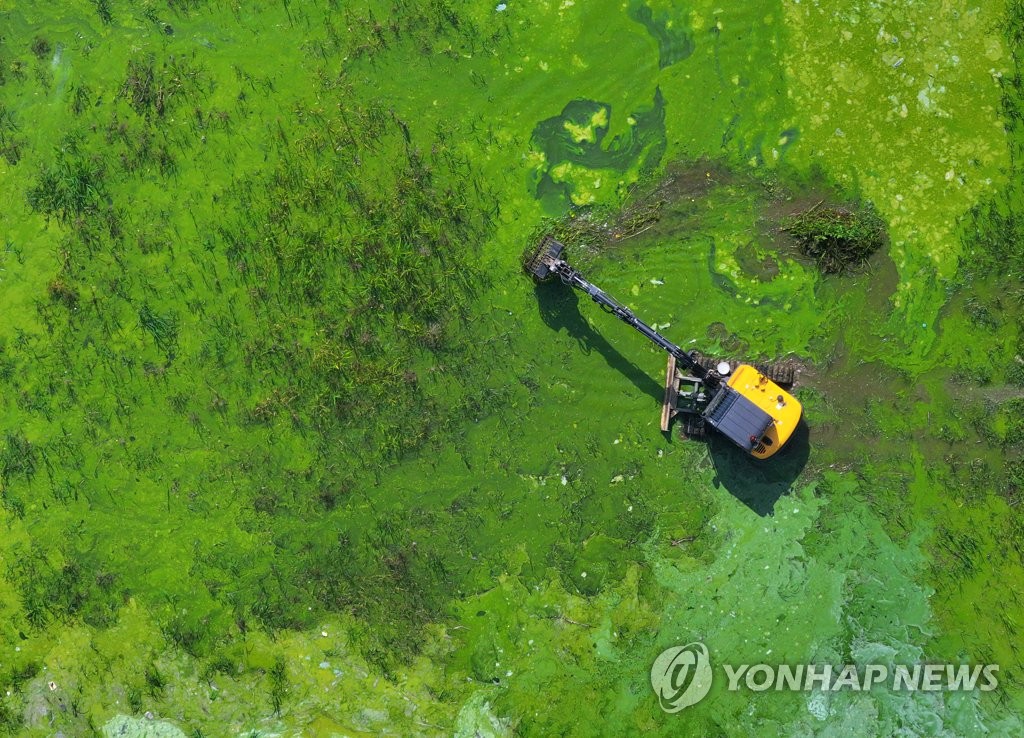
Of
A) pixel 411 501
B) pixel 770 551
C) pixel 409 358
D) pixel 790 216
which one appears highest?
pixel 790 216

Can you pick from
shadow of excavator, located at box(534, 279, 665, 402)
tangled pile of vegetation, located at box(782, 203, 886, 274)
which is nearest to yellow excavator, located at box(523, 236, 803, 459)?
shadow of excavator, located at box(534, 279, 665, 402)

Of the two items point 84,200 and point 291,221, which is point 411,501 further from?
point 84,200

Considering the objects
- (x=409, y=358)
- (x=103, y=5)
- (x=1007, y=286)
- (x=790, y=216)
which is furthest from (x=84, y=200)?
(x=1007, y=286)

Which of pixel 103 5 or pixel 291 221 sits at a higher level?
pixel 103 5

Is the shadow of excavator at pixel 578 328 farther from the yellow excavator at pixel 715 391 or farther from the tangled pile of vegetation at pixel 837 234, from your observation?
the tangled pile of vegetation at pixel 837 234

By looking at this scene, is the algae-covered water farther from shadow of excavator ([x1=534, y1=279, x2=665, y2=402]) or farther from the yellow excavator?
the yellow excavator

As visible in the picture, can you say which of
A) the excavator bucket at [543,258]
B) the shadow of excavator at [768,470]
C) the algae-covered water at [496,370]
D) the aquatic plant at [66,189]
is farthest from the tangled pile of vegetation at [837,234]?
the aquatic plant at [66,189]
